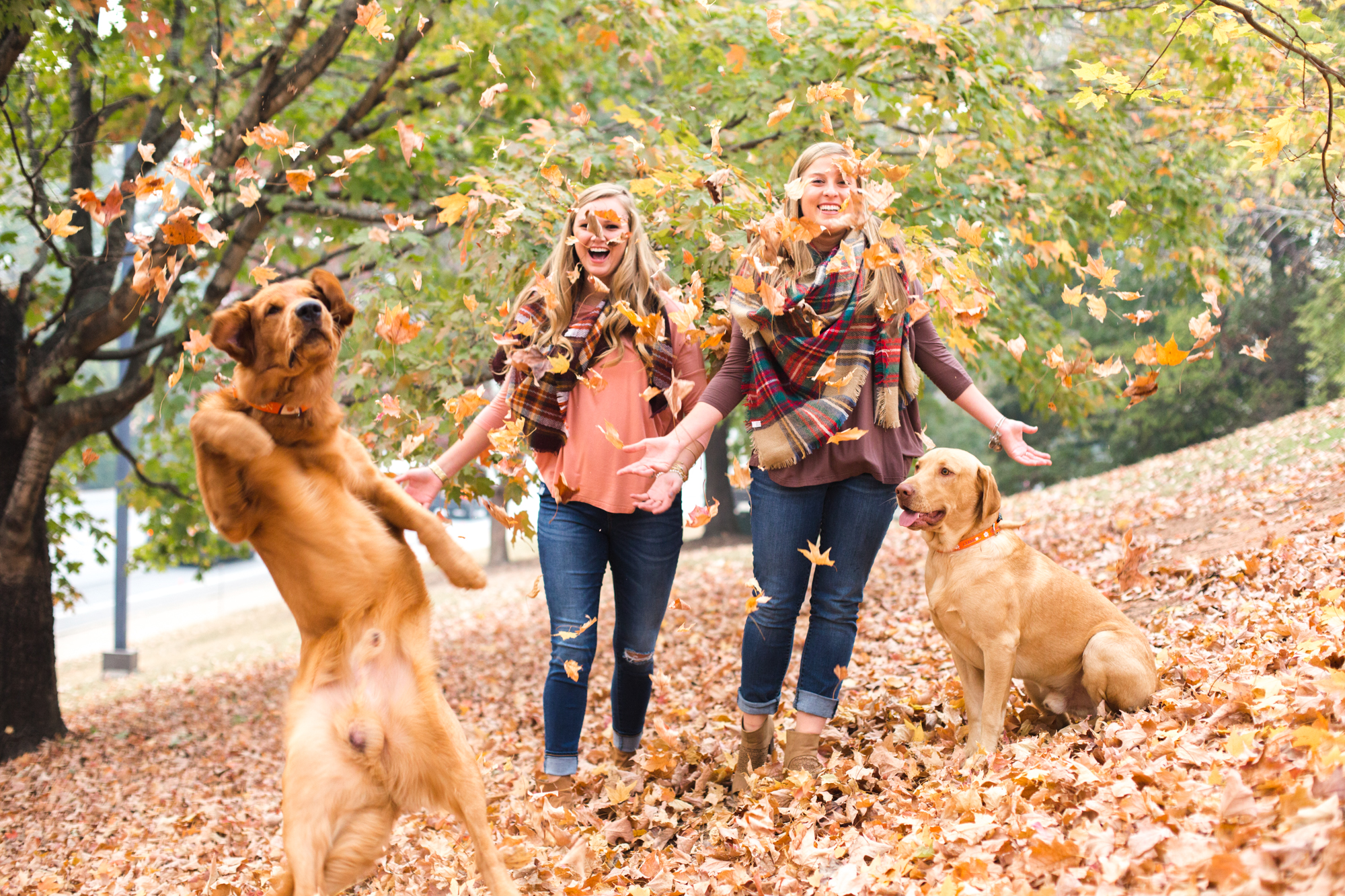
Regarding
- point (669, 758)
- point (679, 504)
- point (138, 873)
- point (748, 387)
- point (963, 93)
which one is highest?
point (963, 93)

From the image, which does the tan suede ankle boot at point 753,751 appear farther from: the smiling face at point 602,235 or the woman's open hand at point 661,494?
the smiling face at point 602,235

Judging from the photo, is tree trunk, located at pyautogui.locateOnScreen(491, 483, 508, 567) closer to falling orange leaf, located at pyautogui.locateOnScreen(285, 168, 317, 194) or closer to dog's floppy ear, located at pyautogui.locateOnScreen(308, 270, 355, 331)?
falling orange leaf, located at pyautogui.locateOnScreen(285, 168, 317, 194)

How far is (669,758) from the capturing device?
13.3 ft

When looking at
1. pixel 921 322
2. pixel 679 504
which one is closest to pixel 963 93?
pixel 921 322

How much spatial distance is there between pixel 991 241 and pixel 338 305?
14.1 feet

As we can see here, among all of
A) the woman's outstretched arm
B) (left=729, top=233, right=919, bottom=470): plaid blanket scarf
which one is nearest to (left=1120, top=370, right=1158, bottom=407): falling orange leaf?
the woman's outstretched arm

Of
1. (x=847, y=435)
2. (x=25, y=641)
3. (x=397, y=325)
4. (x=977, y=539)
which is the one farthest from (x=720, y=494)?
(x=847, y=435)

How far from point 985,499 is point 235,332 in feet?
8.67

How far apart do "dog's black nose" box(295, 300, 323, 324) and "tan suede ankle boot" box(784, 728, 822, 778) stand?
7.52 feet

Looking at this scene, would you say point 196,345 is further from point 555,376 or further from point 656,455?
point 656,455

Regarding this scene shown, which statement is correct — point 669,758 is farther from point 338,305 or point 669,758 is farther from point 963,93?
point 963,93

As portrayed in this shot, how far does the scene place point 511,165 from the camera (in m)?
5.66

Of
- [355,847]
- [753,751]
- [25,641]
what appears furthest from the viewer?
[25,641]

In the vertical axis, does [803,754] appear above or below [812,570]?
below
